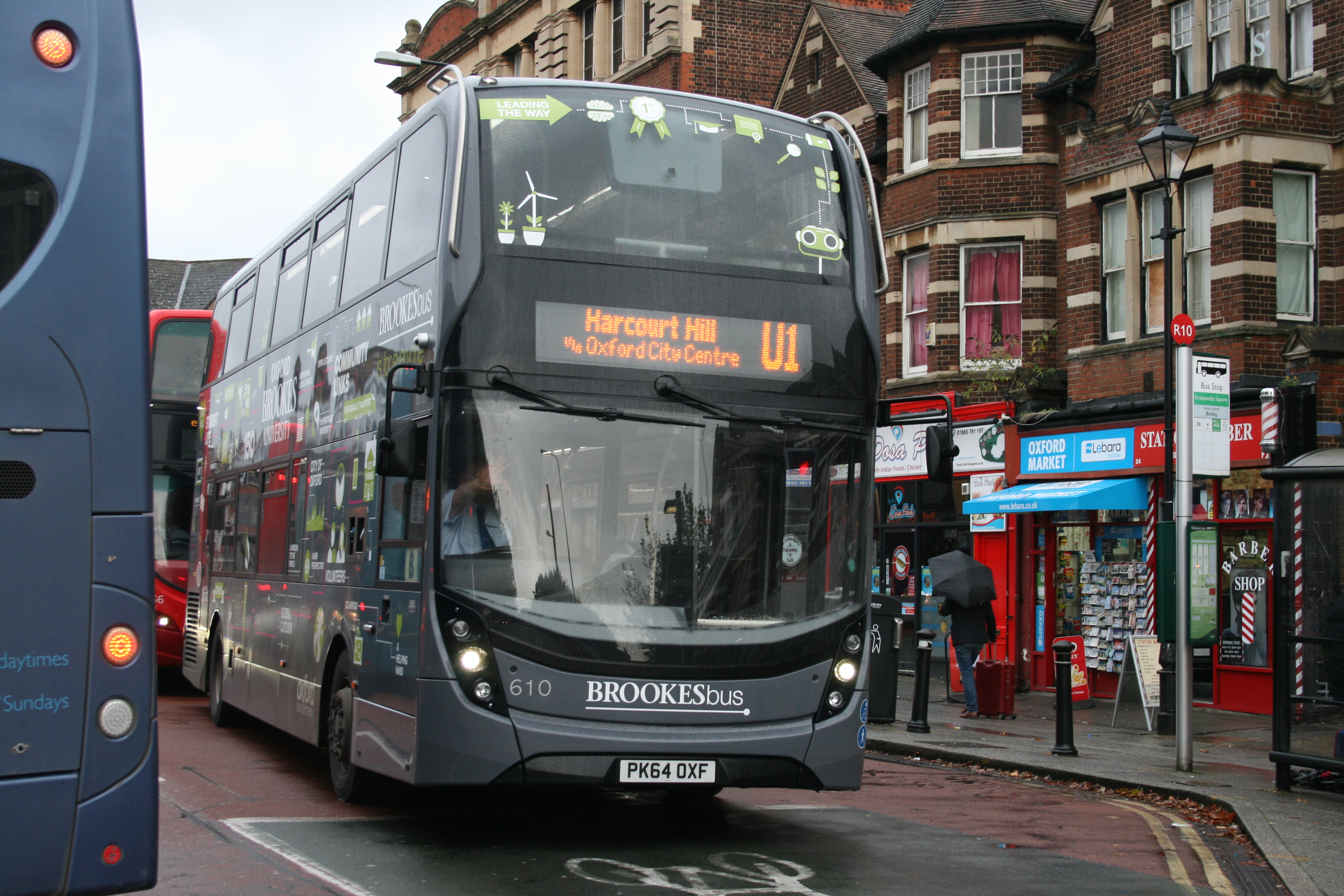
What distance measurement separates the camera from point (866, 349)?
8727 millimetres

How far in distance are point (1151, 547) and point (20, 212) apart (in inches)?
676

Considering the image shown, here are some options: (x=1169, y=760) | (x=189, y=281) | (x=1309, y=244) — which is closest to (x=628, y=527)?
(x=1169, y=760)

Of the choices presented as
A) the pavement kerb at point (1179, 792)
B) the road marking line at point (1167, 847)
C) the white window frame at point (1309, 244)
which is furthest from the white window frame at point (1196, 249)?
the road marking line at point (1167, 847)

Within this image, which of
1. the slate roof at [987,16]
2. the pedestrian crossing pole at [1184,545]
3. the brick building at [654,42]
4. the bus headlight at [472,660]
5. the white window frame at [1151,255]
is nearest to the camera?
the bus headlight at [472,660]

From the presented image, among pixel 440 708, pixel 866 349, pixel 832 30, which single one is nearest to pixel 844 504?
pixel 866 349

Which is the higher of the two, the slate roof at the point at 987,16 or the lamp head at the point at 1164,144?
the slate roof at the point at 987,16

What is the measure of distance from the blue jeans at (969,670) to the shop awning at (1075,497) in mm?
3095

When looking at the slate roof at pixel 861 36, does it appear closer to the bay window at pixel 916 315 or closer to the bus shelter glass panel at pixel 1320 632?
the bay window at pixel 916 315

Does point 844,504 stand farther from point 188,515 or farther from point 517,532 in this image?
point 188,515

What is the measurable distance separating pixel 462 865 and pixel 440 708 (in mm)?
838

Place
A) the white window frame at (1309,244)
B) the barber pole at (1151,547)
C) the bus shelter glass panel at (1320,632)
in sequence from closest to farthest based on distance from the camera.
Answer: the bus shelter glass panel at (1320,632) → the white window frame at (1309,244) → the barber pole at (1151,547)

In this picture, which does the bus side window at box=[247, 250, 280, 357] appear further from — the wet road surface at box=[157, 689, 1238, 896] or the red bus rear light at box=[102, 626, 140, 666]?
the red bus rear light at box=[102, 626, 140, 666]

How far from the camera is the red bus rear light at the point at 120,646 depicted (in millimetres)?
4719

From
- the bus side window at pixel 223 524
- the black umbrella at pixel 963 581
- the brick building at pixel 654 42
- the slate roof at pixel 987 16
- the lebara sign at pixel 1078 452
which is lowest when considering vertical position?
the black umbrella at pixel 963 581
